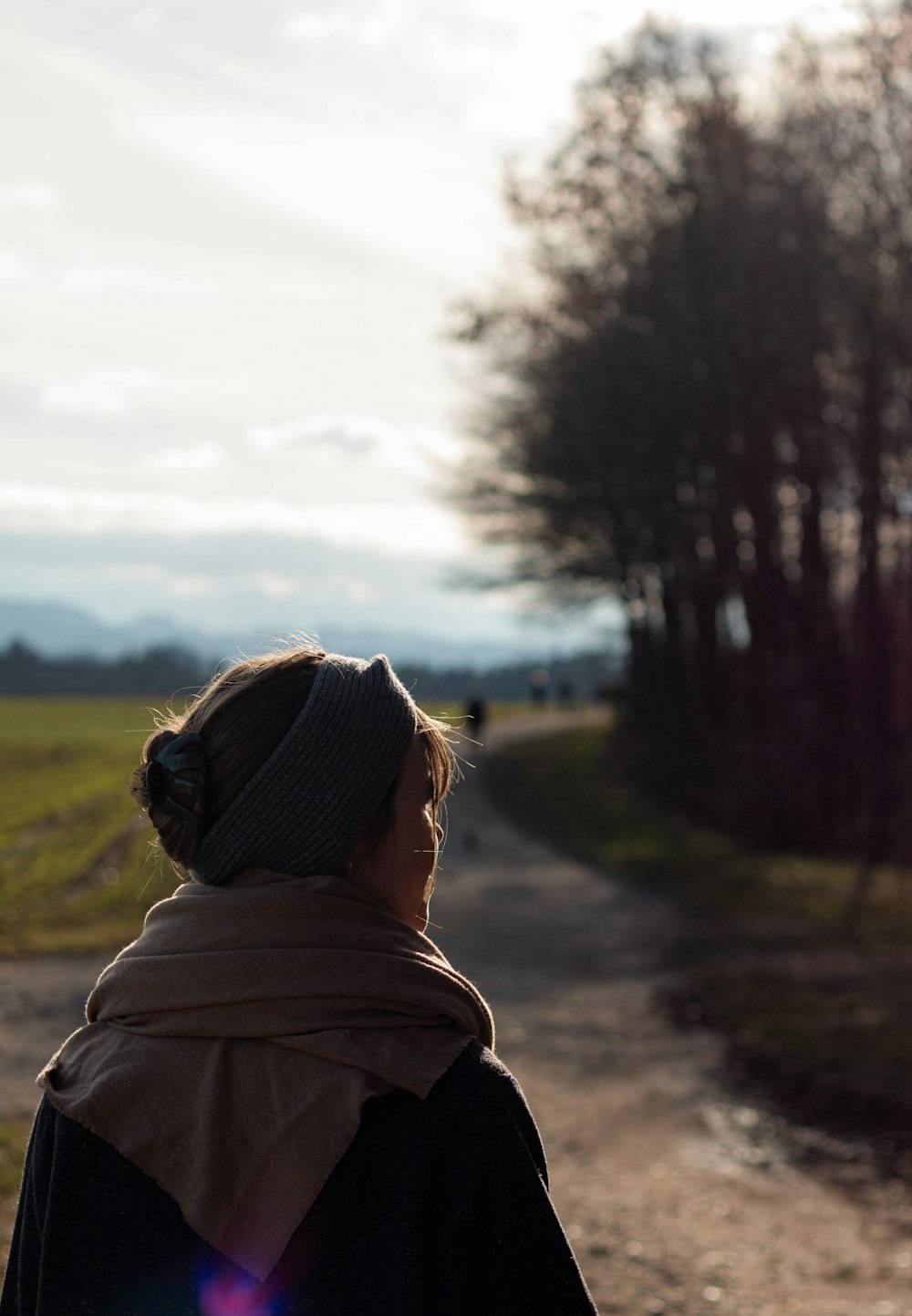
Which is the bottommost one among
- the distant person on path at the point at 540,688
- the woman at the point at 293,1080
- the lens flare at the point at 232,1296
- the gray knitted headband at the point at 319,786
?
the lens flare at the point at 232,1296

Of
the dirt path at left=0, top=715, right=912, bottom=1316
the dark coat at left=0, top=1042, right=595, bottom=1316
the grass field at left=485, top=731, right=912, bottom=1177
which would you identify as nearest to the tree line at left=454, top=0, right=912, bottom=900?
the grass field at left=485, top=731, right=912, bottom=1177

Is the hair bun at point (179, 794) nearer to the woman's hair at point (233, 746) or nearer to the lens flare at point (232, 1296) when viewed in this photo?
the woman's hair at point (233, 746)

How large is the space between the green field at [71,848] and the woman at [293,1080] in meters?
0.39

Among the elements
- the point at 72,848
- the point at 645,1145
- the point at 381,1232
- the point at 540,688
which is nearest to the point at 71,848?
the point at 72,848

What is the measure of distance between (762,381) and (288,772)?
19871 mm

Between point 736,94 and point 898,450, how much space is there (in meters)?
5.48

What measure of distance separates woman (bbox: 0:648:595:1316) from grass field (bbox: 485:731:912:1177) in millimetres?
7507

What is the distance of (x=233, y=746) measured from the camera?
1.89 meters

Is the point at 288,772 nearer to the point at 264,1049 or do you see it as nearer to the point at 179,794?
the point at 179,794

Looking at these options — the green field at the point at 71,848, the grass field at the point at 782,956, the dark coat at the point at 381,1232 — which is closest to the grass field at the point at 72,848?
the green field at the point at 71,848

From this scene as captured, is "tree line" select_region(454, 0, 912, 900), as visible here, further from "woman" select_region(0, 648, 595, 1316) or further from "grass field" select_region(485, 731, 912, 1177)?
"woman" select_region(0, 648, 595, 1316)

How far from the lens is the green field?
15.9 metres

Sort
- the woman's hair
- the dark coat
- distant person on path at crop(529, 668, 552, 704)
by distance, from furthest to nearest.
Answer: distant person on path at crop(529, 668, 552, 704)
the woman's hair
the dark coat

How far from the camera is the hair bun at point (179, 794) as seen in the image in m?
1.88
